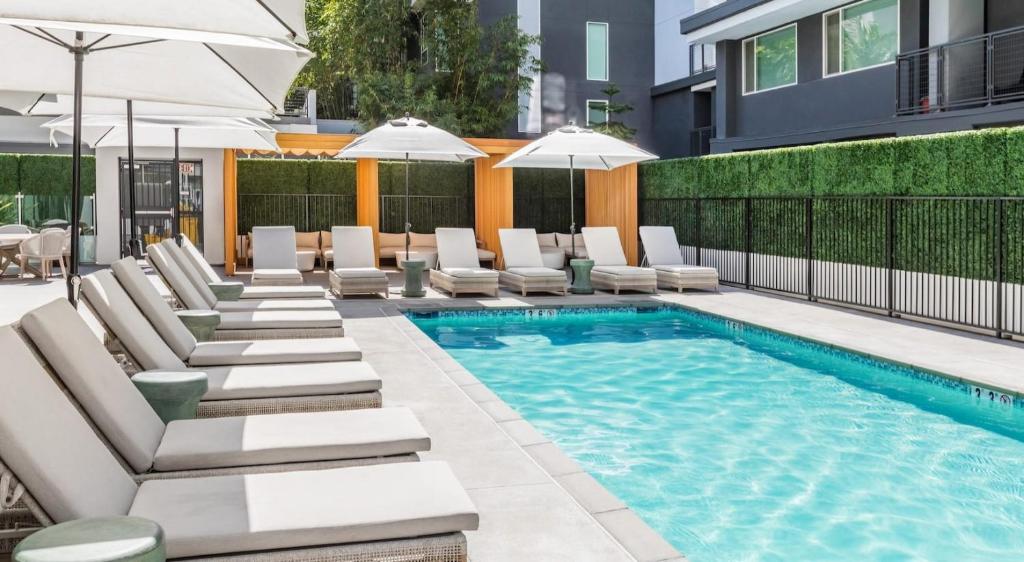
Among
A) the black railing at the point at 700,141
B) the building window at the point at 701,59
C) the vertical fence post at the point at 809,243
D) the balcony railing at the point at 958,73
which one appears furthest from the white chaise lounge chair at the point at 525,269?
→ the building window at the point at 701,59

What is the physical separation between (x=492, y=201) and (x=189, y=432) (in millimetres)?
15744

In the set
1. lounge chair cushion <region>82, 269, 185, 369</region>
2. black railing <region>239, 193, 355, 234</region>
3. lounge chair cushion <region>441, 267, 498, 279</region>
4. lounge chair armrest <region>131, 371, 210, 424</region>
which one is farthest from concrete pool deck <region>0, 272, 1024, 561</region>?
black railing <region>239, 193, 355, 234</region>

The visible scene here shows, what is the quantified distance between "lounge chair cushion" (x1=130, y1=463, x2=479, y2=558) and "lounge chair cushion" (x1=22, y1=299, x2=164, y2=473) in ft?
1.13

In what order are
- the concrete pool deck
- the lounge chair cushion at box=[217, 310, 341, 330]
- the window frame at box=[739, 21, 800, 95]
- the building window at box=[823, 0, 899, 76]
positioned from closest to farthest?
the concrete pool deck, the lounge chair cushion at box=[217, 310, 341, 330], the building window at box=[823, 0, 899, 76], the window frame at box=[739, 21, 800, 95]

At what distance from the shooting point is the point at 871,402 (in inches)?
314

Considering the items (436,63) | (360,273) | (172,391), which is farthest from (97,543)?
(436,63)

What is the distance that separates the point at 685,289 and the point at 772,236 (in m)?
1.72

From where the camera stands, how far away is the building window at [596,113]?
28.7 meters

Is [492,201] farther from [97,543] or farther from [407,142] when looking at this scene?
[97,543]

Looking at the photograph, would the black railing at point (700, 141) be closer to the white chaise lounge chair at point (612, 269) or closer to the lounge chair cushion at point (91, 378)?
the white chaise lounge chair at point (612, 269)

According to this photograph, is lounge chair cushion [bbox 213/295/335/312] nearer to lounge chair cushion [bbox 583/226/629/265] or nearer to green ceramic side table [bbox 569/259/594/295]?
green ceramic side table [bbox 569/259/594/295]

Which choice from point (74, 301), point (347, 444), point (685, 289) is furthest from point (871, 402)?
point (685, 289)

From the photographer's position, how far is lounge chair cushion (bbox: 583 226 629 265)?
53.7ft

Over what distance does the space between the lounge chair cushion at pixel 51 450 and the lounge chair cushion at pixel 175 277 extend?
4583 millimetres
